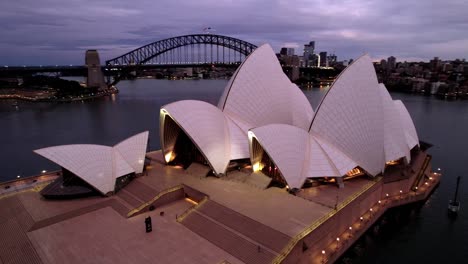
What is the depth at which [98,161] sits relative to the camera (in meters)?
19.5

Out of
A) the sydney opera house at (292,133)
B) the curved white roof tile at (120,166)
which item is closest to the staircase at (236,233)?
the sydney opera house at (292,133)

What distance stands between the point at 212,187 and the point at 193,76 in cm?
17086

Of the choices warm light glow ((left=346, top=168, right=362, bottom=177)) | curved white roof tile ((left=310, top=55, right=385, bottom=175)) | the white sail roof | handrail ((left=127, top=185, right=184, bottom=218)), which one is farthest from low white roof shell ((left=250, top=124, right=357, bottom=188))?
handrail ((left=127, top=185, right=184, bottom=218))

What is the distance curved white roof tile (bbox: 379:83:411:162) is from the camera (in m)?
21.6

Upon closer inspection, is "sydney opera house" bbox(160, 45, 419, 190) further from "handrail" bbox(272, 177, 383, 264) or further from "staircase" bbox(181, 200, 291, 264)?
"staircase" bbox(181, 200, 291, 264)

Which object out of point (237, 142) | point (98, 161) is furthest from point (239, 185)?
point (98, 161)

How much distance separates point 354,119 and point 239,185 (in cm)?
870

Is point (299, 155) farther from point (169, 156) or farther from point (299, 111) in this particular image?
point (169, 156)

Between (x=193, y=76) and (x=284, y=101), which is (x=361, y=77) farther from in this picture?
(x=193, y=76)

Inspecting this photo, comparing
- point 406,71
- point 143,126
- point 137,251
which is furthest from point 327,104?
point 406,71

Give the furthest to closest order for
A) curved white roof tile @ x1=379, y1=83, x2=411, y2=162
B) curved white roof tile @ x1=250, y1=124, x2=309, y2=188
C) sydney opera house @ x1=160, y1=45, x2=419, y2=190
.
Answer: curved white roof tile @ x1=379, y1=83, x2=411, y2=162, sydney opera house @ x1=160, y1=45, x2=419, y2=190, curved white roof tile @ x1=250, y1=124, x2=309, y2=188

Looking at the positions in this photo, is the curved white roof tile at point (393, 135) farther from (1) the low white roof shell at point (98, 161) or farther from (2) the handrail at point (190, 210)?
(1) the low white roof shell at point (98, 161)

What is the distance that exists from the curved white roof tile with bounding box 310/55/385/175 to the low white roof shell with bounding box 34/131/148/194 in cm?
1238

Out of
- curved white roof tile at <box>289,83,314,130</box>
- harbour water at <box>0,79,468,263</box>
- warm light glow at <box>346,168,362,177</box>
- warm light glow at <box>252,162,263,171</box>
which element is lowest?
harbour water at <box>0,79,468,263</box>
